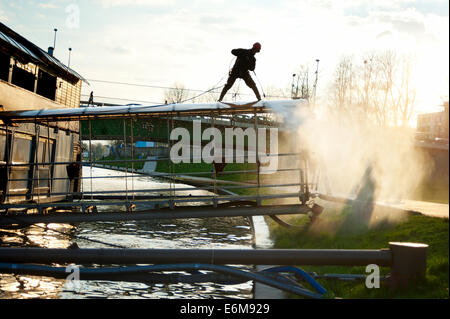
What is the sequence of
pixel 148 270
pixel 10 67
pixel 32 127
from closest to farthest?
pixel 148 270, pixel 10 67, pixel 32 127

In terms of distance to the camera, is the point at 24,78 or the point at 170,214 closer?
the point at 170,214

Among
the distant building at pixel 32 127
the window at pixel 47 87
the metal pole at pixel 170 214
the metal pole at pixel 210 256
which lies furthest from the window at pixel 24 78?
the metal pole at pixel 210 256

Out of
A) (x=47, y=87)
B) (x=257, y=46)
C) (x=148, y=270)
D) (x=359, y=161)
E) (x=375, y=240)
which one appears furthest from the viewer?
(x=359, y=161)

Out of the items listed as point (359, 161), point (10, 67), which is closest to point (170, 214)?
point (10, 67)

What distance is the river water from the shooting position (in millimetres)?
6820

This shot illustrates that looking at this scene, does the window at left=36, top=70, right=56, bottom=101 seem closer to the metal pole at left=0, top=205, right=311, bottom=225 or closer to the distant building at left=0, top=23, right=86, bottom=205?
the distant building at left=0, top=23, right=86, bottom=205

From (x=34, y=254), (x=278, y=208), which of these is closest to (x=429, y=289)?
(x=278, y=208)

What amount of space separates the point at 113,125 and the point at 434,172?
1117 inches

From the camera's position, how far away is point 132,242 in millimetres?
12109

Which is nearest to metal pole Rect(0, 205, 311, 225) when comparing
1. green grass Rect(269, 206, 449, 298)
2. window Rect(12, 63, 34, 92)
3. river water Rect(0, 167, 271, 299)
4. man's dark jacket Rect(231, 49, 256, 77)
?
river water Rect(0, 167, 271, 299)

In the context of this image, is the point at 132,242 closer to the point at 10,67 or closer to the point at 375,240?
the point at 375,240

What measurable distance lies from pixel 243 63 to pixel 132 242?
6.54 meters

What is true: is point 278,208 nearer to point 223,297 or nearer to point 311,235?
point 311,235

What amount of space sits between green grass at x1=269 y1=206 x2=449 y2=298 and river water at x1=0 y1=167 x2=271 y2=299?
1.23 metres
